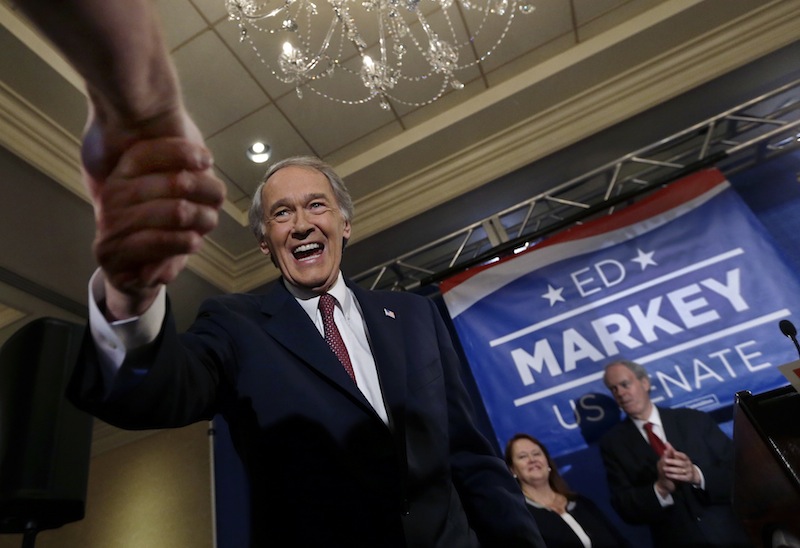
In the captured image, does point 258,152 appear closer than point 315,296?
No

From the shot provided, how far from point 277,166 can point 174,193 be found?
85 centimetres

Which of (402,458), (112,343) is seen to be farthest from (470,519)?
(112,343)

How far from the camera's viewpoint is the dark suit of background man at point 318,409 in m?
0.56

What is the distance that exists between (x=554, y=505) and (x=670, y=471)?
0.60 meters

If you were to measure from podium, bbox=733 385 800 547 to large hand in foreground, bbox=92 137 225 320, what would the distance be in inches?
38.4

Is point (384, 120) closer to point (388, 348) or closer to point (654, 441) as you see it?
point (654, 441)

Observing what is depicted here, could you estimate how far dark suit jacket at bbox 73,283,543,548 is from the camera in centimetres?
73

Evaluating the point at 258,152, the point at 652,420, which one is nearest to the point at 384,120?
the point at 258,152

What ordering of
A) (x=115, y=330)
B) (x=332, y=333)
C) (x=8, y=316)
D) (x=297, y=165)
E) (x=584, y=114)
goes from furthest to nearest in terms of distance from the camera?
(x=8, y=316) → (x=584, y=114) → (x=297, y=165) → (x=332, y=333) → (x=115, y=330)

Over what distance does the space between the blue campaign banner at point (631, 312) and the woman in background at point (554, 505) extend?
89 mm

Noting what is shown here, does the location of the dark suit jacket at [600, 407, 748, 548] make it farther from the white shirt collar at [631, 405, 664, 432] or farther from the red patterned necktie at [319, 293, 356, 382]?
the red patterned necktie at [319, 293, 356, 382]

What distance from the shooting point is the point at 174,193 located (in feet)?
1.32

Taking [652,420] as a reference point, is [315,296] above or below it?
above

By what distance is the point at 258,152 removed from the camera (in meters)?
3.58
